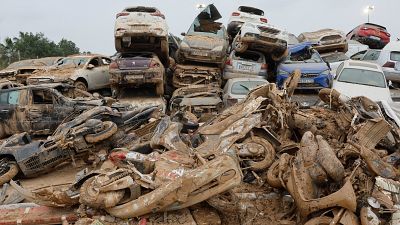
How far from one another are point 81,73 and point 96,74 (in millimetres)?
713

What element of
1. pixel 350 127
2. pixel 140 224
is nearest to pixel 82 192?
pixel 140 224

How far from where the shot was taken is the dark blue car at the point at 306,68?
14023 millimetres

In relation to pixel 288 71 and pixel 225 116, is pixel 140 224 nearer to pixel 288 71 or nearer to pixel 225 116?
pixel 225 116

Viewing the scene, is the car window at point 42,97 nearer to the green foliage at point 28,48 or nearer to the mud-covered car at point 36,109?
the mud-covered car at point 36,109

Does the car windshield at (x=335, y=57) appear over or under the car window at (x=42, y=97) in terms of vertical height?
under

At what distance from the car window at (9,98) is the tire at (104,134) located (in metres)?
3.41

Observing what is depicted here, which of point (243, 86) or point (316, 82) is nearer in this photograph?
point (243, 86)

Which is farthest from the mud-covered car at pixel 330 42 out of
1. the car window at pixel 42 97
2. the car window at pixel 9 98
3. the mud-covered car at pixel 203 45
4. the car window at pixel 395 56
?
the car window at pixel 9 98

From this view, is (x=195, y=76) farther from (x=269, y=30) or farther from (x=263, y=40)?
(x=269, y=30)

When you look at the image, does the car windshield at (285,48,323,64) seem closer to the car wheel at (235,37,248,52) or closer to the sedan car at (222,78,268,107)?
the car wheel at (235,37,248,52)

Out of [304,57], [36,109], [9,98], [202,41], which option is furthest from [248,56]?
[9,98]

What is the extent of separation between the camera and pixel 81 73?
15.7 metres

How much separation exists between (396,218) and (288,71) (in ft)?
33.4

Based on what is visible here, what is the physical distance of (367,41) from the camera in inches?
963
